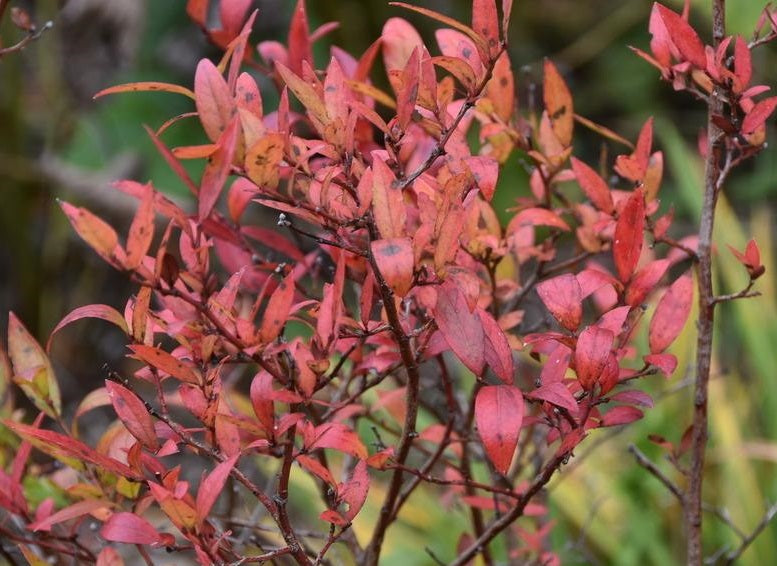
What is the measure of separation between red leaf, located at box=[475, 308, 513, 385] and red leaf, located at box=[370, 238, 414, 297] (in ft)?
0.32

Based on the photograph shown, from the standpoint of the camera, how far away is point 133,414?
59 centimetres

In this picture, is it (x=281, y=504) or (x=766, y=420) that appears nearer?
(x=281, y=504)

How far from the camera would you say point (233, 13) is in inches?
29.8

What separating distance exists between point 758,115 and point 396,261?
0.30 m

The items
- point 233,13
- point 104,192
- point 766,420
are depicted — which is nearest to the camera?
point 233,13

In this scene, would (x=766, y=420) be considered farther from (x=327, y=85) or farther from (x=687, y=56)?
(x=327, y=85)

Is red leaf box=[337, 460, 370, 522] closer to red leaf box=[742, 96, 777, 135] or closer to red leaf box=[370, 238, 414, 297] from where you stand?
red leaf box=[370, 238, 414, 297]

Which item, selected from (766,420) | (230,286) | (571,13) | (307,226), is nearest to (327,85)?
(230,286)

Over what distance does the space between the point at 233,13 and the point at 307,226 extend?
747mm

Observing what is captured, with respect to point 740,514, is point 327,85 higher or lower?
higher

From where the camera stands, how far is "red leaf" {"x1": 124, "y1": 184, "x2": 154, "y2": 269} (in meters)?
0.49

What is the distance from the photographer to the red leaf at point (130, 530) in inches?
22.2

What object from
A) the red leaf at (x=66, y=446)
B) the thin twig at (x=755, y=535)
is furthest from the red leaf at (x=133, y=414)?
the thin twig at (x=755, y=535)

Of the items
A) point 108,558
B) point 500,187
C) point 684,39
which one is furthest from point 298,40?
point 500,187
